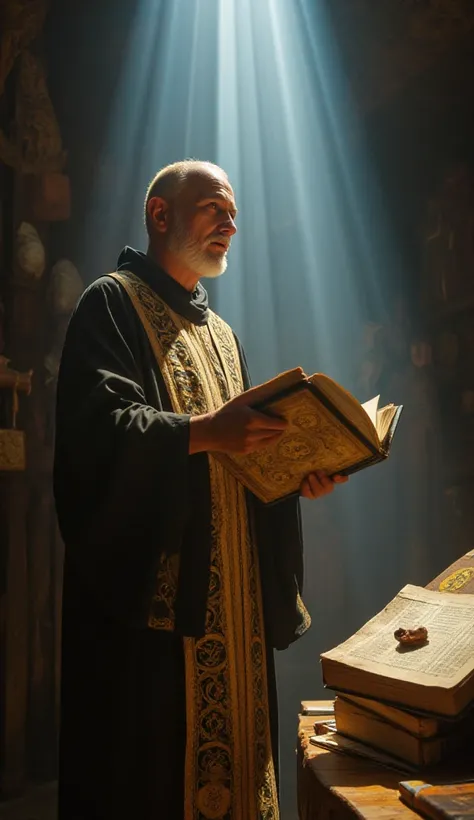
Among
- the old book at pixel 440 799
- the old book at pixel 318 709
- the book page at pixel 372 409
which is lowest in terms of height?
the old book at pixel 318 709

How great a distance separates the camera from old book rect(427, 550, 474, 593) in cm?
179

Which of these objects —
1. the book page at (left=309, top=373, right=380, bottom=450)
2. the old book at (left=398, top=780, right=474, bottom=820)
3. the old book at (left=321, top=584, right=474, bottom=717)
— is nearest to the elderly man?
the book page at (left=309, top=373, right=380, bottom=450)

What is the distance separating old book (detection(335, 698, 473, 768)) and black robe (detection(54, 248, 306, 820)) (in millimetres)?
405

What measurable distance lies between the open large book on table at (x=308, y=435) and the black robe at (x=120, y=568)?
0.15 m

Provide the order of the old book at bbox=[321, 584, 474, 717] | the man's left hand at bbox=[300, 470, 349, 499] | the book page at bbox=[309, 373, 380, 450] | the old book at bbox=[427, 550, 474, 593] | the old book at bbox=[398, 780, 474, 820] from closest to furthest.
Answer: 1. the old book at bbox=[398, 780, 474, 820]
2. the old book at bbox=[321, 584, 474, 717]
3. the book page at bbox=[309, 373, 380, 450]
4. the old book at bbox=[427, 550, 474, 593]
5. the man's left hand at bbox=[300, 470, 349, 499]

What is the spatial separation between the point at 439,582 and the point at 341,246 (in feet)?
13.6

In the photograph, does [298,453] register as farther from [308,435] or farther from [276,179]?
[276,179]

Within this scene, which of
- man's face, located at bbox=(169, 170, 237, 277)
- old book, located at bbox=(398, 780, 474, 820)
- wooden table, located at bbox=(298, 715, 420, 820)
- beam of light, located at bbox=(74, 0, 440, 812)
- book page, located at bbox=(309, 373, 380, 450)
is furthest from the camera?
beam of light, located at bbox=(74, 0, 440, 812)

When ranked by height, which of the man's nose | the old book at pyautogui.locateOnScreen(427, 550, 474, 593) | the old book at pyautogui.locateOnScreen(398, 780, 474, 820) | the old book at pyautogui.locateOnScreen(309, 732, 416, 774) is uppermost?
the man's nose

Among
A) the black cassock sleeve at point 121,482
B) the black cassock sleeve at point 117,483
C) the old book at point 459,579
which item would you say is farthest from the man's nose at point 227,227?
the old book at point 459,579

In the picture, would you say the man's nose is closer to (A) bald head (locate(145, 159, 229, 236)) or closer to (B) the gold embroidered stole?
(A) bald head (locate(145, 159, 229, 236))

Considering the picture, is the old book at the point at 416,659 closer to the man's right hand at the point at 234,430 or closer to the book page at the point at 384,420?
the book page at the point at 384,420

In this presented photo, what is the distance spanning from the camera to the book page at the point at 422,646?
1.47 m

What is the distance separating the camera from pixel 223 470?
2072mm
